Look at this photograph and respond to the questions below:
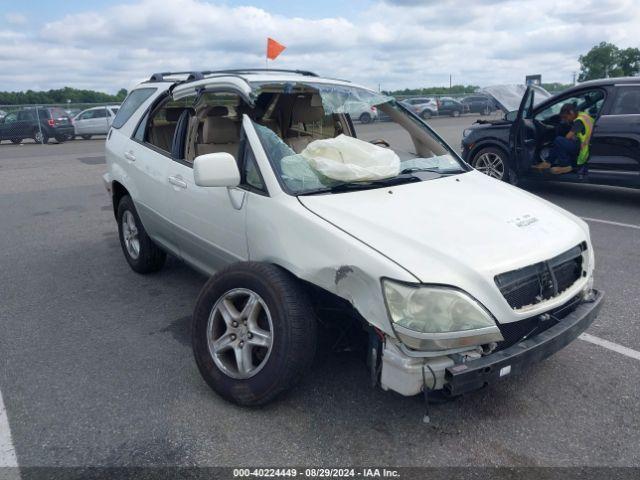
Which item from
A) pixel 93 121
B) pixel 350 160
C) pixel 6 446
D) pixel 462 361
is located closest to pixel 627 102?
pixel 350 160

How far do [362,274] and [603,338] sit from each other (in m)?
2.20

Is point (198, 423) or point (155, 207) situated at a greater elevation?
point (155, 207)

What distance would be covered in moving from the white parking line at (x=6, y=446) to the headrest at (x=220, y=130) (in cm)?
234

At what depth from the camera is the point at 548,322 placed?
2801 millimetres

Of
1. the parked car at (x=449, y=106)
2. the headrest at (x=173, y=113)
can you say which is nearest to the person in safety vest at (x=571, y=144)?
the headrest at (x=173, y=113)

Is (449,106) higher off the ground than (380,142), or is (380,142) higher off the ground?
(380,142)

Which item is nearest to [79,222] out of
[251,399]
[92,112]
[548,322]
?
[251,399]

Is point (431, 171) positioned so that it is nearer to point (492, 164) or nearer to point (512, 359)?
point (512, 359)

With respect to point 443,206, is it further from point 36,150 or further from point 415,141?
point 36,150

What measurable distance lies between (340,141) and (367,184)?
0.46 m

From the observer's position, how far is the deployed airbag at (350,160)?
3.31 meters

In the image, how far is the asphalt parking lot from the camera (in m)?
2.66

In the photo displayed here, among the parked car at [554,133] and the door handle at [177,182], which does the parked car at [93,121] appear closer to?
the parked car at [554,133]

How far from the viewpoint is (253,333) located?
2.96m
